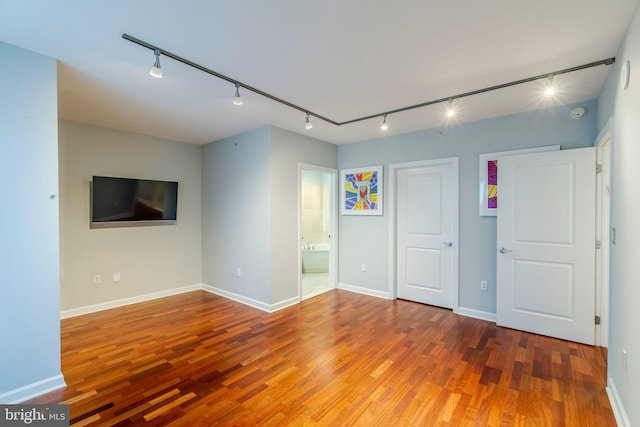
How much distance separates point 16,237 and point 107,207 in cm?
201

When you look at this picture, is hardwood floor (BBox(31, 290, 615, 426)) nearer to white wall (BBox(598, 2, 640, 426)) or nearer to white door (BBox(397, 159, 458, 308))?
white wall (BBox(598, 2, 640, 426))

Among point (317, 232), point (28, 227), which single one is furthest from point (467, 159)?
point (28, 227)

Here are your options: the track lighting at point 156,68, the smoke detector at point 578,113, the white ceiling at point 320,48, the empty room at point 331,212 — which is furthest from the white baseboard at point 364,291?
the track lighting at point 156,68

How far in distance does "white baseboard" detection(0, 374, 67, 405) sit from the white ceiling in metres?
2.43

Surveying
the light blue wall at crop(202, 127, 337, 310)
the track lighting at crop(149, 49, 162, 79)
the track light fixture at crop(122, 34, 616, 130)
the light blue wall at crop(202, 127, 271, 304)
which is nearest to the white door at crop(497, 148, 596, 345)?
the track light fixture at crop(122, 34, 616, 130)

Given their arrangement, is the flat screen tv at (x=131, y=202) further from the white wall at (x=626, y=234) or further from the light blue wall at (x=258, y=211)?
the white wall at (x=626, y=234)

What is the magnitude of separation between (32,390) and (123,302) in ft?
7.05

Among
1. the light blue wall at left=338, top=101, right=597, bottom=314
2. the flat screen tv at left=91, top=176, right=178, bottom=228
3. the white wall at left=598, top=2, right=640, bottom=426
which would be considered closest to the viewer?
the white wall at left=598, top=2, right=640, bottom=426

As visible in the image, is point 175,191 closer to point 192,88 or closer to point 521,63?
point 192,88

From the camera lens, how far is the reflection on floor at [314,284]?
4.70 m

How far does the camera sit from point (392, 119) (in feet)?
11.8

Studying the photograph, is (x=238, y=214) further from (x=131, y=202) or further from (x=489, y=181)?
(x=489, y=181)

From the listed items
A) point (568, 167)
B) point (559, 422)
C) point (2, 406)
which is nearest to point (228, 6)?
point (2, 406)

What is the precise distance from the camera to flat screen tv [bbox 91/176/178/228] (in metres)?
3.81
